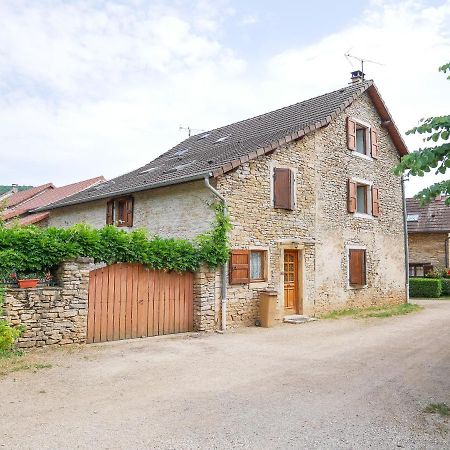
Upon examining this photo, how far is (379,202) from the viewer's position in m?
16.3

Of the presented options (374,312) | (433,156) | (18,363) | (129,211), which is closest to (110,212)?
(129,211)

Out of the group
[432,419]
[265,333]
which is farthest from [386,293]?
[432,419]

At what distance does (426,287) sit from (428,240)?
4025 mm

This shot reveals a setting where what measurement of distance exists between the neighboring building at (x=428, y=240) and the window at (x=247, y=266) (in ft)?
45.4

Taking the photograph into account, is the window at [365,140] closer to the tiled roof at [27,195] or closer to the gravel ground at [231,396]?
the gravel ground at [231,396]

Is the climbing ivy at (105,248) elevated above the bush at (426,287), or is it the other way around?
the climbing ivy at (105,248)

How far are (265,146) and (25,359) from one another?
24.2ft

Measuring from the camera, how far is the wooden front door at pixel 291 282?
41.5 ft

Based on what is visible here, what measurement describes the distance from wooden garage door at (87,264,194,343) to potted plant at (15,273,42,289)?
1.10m

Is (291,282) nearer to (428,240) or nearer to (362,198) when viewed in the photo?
(362,198)

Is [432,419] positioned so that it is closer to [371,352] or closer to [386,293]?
[371,352]

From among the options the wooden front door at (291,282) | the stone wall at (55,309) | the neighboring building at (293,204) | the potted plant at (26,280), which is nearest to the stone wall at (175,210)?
the neighboring building at (293,204)

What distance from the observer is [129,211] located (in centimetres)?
1359

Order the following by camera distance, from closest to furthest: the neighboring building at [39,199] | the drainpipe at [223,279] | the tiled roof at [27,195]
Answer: the drainpipe at [223,279]
the neighboring building at [39,199]
the tiled roof at [27,195]
